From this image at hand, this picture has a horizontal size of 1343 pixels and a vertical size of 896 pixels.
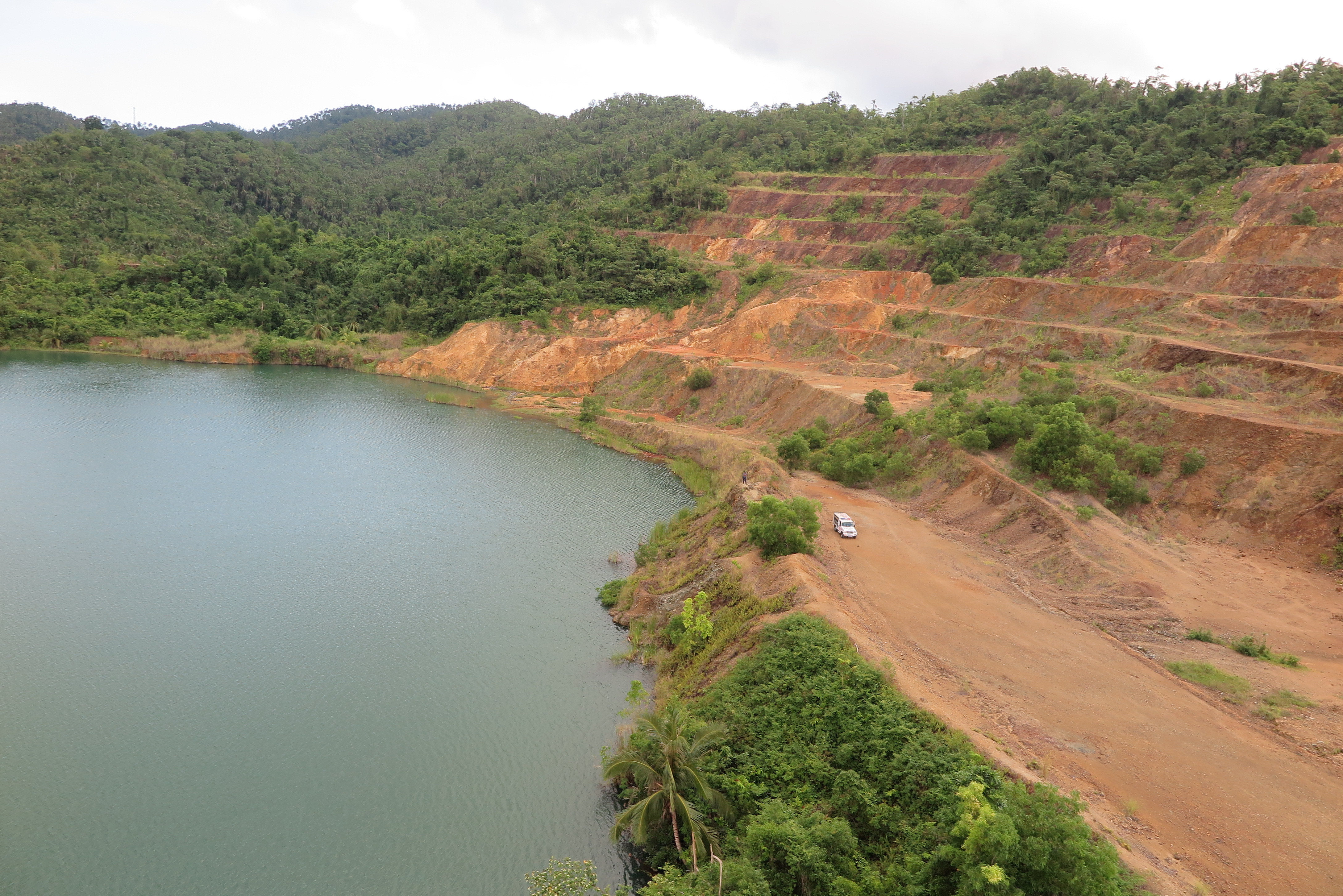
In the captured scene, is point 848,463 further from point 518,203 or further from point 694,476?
point 518,203

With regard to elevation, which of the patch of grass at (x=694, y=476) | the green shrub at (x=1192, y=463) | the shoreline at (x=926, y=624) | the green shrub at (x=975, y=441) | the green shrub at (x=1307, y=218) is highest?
the green shrub at (x=1307, y=218)

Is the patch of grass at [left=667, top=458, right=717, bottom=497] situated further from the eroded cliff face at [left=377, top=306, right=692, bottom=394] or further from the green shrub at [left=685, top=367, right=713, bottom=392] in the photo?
the eroded cliff face at [left=377, top=306, right=692, bottom=394]

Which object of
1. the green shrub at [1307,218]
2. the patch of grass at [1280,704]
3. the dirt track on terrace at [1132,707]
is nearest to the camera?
the dirt track on terrace at [1132,707]

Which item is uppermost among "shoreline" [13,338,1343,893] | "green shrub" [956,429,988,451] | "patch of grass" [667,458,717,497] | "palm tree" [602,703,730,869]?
"green shrub" [956,429,988,451]

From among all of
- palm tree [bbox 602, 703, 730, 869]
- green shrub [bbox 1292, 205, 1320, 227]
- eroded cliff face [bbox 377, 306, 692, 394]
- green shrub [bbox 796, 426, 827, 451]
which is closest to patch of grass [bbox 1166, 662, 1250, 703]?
palm tree [bbox 602, 703, 730, 869]

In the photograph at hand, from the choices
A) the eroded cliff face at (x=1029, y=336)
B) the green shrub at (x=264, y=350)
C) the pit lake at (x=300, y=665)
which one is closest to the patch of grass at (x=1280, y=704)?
the eroded cliff face at (x=1029, y=336)

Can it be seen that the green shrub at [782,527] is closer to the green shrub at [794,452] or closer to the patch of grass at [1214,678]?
the patch of grass at [1214,678]
